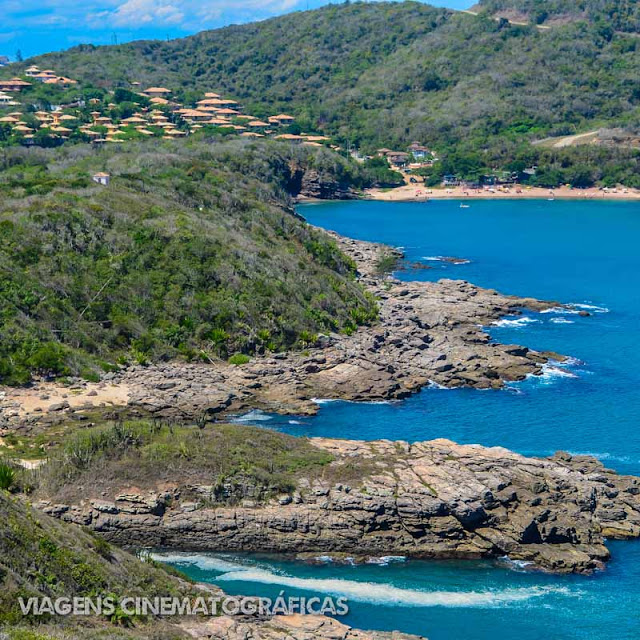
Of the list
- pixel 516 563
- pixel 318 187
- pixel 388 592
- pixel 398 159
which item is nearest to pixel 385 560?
pixel 388 592

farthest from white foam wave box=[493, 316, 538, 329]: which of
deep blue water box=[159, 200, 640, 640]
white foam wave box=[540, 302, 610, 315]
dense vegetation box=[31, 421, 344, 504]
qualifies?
dense vegetation box=[31, 421, 344, 504]

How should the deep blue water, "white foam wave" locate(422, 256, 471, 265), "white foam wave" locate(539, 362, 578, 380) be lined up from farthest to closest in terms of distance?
"white foam wave" locate(422, 256, 471, 265) < "white foam wave" locate(539, 362, 578, 380) < the deep blue water

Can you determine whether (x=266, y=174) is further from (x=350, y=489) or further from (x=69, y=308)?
(x=350, y=489)

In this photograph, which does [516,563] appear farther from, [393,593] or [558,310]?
[558,310]

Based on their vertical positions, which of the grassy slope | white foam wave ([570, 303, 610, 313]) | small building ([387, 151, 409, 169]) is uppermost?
small building ([387, 151, 409, 169])

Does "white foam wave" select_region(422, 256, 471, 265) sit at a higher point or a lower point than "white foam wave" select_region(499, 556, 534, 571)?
higher

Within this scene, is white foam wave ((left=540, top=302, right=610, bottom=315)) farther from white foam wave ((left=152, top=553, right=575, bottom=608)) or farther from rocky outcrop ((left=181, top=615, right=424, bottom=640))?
rocky outcrop ((left=181, top=615, right=424, bottom=640))

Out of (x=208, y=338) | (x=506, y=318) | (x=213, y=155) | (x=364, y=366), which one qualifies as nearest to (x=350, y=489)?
(x=364, y=366)
